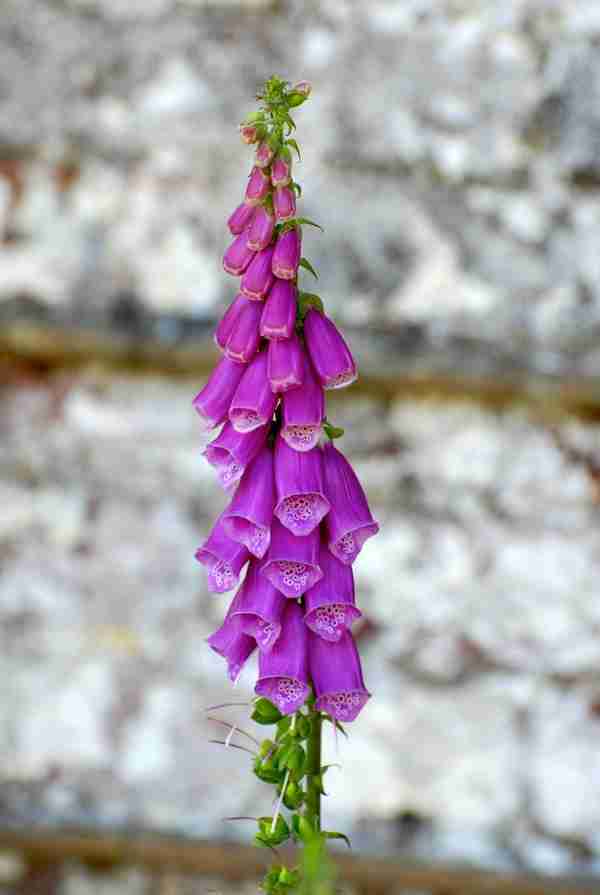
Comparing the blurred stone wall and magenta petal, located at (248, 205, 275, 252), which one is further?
the blurred stone wall

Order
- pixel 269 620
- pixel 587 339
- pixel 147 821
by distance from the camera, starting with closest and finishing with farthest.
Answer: pixel 269 620 < pixel 587 339 < pixel 147 821

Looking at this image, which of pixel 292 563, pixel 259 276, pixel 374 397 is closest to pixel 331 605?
pixel 292 563

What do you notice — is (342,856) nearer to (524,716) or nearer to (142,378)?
(524,716)

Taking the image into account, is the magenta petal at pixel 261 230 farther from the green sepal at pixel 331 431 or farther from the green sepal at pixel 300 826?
the green sepal at pixel 300 826

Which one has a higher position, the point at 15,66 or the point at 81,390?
the point at 15,66

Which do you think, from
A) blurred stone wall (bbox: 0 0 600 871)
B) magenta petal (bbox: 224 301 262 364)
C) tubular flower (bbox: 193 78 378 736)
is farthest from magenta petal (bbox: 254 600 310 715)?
blurred stone wall (bbox: 0 0 600 871)

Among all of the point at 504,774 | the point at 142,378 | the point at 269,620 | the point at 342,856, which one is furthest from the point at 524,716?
the point at 269,620

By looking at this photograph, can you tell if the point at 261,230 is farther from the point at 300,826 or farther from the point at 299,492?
the point at 300,826

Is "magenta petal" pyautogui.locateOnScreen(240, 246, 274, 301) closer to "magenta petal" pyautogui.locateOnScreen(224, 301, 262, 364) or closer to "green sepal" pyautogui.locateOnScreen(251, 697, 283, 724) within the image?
"magenta petal" pyautogui.locateOnScreen(224, 301, 262, 364)
